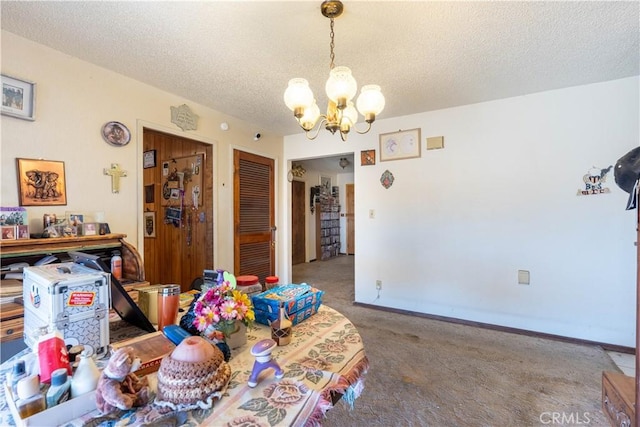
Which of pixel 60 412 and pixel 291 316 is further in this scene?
pixel 291 316

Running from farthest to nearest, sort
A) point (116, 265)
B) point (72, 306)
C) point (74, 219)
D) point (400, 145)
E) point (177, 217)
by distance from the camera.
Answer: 1. point (177, 217)
2. point (400, 145)
3. point (74, 219)
4. point (116, 265)
5. point (72, 306)

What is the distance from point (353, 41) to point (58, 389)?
6.99ft

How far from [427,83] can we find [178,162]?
2.92 meters

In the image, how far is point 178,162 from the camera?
3.51 m

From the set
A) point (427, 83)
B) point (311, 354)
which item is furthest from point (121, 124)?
point (427, 83)

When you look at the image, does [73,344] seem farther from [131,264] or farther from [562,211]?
[562,211]

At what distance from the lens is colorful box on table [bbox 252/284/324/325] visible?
119 centimetres

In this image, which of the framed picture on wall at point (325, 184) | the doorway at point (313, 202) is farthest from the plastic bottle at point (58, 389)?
the framed picture on wall at point (325, 184)

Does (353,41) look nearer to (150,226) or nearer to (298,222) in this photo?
(150,226)

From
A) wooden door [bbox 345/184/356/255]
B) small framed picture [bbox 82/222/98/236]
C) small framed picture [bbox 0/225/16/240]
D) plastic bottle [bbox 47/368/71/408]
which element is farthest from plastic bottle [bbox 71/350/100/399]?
wooden door [bbox 345/184/356/255]

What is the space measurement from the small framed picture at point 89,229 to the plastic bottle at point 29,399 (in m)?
1.68

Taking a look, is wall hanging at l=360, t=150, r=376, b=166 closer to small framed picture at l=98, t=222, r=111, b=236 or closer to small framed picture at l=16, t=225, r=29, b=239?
small framed picture at l=98, t=222, r=111, b=236

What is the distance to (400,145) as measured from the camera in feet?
11.1

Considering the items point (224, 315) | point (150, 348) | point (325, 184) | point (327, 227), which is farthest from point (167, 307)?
point (325, 184)
